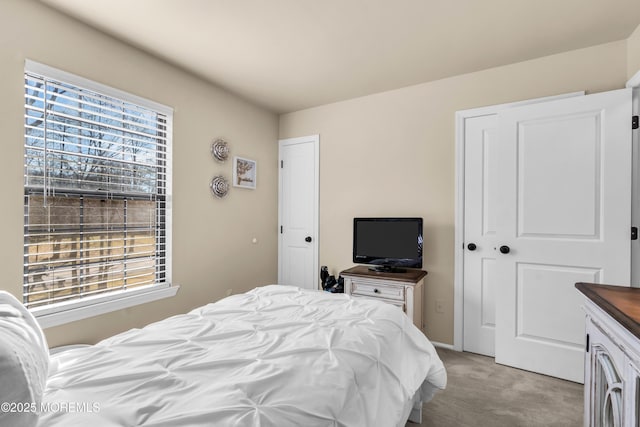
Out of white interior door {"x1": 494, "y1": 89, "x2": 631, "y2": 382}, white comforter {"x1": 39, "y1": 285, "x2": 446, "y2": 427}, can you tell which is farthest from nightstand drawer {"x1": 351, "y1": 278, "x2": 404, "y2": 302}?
white comforter {"x1": 39, "y1": 285, "x2": 446, "y2": 427}

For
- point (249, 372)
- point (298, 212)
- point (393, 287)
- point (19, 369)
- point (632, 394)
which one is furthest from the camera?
point (298, 212)

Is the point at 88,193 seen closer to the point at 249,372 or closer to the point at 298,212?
the point at 249,372

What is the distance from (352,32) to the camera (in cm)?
223

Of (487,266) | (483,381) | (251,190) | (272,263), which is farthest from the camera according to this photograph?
(272,263)

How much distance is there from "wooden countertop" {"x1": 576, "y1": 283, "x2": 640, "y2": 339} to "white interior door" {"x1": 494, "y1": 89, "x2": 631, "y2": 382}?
1.08m

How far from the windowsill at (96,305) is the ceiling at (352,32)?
1935 mm

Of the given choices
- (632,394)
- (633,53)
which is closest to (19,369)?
(632,394)

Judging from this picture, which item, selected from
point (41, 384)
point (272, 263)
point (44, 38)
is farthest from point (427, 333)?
point (44, 38)

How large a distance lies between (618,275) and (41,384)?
10.3 ft

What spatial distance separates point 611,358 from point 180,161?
9.96ft

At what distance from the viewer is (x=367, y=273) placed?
292cm

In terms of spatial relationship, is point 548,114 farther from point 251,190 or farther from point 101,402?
point 101,402

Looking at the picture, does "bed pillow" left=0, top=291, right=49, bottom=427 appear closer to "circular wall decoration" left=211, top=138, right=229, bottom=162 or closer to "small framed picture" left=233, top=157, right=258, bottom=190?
"circular wall decoration" left=211, top=138, right=229, bottom=162

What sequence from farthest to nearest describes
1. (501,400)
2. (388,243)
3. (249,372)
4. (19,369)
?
(388,243)
(501,400)
(249,372)
(19,369)
